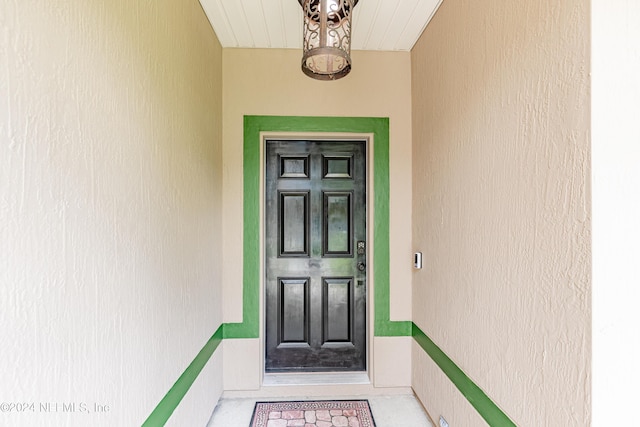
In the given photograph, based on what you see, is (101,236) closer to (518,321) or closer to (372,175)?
(518,321)

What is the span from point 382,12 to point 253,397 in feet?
8.67

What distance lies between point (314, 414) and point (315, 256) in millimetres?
1047

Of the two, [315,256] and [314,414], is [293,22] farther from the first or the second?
[314,414]

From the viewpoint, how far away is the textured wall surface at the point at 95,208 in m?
0.68

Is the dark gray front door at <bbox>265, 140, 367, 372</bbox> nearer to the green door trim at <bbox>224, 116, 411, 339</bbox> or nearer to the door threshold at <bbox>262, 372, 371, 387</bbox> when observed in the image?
the door threshold at <bbox>262, 372, 371, 387</bbox>

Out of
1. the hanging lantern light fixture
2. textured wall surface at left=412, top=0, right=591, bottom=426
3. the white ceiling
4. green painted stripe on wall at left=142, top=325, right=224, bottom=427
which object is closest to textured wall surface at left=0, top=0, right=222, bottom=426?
green painted stripe on wall at left=142, top=325, right=224, bottom=427

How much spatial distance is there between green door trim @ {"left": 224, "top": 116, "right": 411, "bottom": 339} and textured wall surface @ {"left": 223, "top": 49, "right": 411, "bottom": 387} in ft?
0.13

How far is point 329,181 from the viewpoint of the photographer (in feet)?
8.18

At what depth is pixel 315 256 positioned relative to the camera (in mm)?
2496

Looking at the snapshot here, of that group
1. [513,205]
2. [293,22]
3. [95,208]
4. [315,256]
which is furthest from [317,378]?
[293,22]

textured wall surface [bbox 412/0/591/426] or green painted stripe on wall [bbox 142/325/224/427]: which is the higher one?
textured wall surface [bbox 412/0/591/426]
